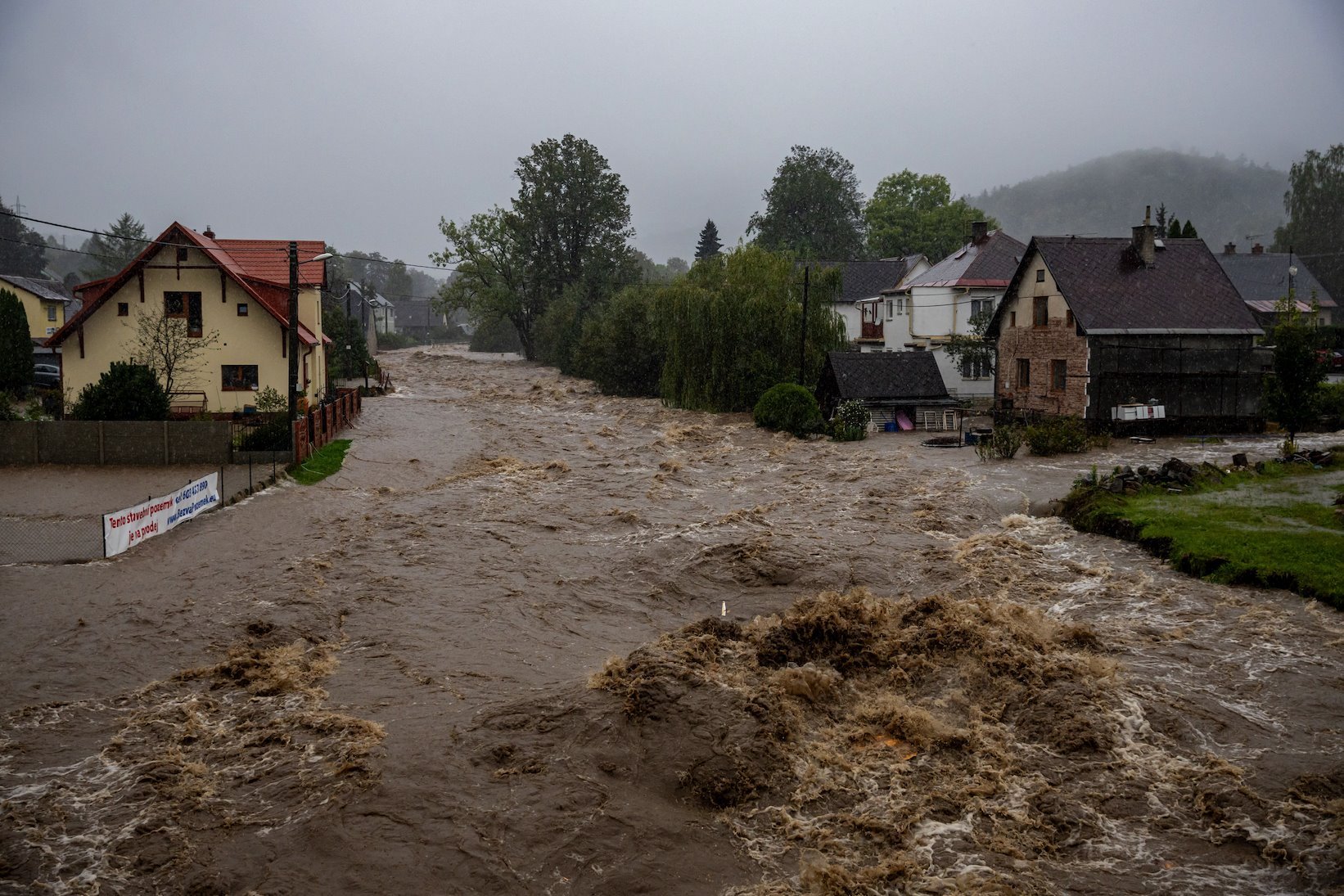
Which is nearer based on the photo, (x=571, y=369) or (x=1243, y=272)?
(x=1243, y=272)

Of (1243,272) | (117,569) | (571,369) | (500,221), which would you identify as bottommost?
(117,569)

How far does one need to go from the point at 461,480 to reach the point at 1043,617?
1798 centimetres

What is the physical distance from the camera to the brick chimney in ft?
123

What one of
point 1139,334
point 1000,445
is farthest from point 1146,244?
point 1000,445

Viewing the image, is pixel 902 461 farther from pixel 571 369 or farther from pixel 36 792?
pixel 571 369

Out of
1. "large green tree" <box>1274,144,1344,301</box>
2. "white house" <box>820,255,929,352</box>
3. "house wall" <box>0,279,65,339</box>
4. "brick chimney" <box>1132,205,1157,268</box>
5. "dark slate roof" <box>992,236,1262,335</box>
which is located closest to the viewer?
"dark slate roof" <box>992,236,1262,335</box>

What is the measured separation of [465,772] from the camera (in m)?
11.2

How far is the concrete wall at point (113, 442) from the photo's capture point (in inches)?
1131

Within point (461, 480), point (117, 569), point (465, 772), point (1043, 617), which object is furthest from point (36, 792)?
point (461, 480)

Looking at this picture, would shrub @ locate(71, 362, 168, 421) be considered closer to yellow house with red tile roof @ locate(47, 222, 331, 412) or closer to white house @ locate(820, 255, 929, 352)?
yellow house with red tile roof @ locate(47, 222, 331, 412)

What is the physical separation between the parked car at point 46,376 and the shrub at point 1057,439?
40591 millimetres

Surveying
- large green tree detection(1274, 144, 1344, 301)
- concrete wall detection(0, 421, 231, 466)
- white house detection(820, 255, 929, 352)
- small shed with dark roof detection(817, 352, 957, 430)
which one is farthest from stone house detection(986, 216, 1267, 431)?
large green tree detection(1274, 144, 1344, 301)

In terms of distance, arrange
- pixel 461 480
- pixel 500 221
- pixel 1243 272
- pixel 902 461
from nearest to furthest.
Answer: pixel 461 480 < pixel 902 461 < pixel 1243 272 < pixel 500 221

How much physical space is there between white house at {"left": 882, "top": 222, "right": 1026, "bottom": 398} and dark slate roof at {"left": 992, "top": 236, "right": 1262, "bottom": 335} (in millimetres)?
8530
